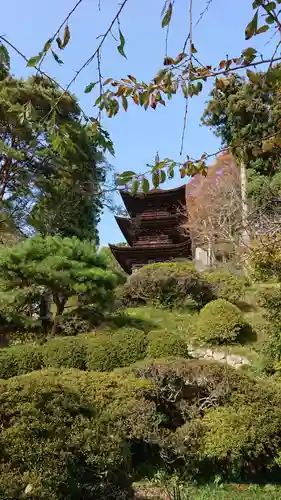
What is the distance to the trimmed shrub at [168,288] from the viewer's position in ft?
44.3

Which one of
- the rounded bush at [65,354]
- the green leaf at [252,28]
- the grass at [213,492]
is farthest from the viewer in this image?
the rounded bush at [65,354]

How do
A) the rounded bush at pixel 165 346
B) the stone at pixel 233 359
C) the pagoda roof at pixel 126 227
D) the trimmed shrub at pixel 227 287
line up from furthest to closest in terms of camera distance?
the pagoda roof at pixel 126 227 → the trimmed shrub at pixel 227 287 → the stone at pixel 233 359 → the rounded bush at pixel 165 346

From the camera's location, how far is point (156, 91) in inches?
63.7

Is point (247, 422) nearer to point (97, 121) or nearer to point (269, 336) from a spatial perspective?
point (269, 336)

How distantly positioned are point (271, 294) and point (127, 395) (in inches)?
143

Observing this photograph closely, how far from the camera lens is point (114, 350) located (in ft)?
30.2

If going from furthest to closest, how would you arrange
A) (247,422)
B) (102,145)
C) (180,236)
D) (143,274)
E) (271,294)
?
(180,236), (143,274), (271,294), (247,422), (102,145)

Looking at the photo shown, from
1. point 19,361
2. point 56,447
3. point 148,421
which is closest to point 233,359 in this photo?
point 19,361

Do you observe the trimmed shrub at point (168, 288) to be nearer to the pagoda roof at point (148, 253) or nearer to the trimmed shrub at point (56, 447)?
the pagoda roof at point (148, 253)

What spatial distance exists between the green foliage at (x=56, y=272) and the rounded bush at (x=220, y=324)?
2.29 meters

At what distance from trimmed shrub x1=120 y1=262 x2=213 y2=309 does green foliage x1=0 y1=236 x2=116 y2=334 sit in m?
2.81

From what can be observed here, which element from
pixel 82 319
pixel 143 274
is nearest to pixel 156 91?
pixel 82 319

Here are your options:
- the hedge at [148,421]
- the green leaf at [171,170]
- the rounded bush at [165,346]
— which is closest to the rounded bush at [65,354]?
the rounded bush at [165,346]

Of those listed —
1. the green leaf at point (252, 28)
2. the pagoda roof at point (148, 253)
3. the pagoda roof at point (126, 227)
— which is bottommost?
the green leaf at point (252, 28)
